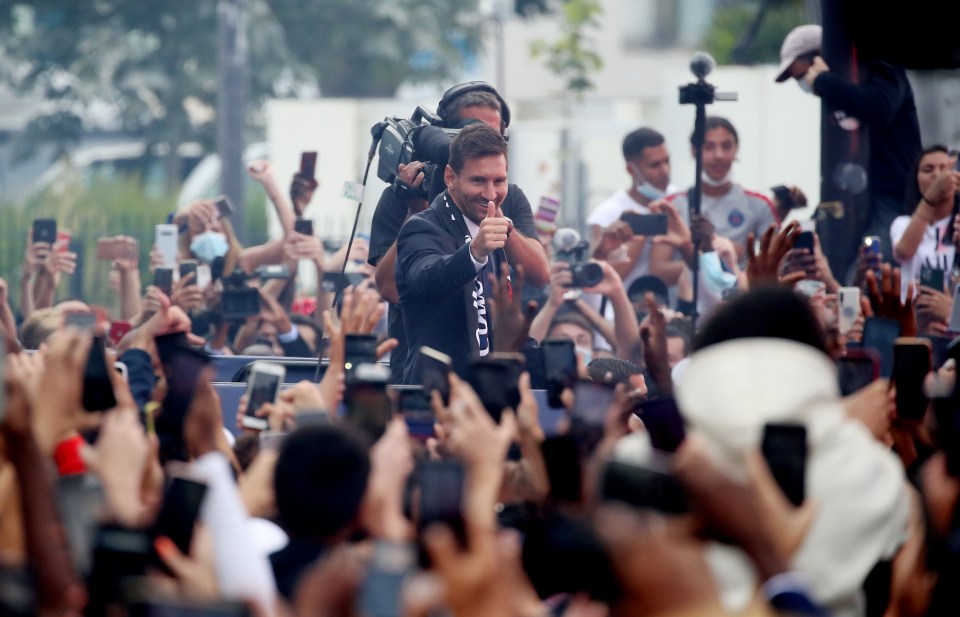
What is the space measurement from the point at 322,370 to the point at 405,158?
86cm

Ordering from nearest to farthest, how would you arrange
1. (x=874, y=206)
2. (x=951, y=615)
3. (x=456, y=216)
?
1. (x=951, y=615)
2. (x=456, y=216)
3. (x=874, y=206)

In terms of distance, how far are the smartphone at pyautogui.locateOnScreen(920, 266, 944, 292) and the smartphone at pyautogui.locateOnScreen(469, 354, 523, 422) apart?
3.32 metres

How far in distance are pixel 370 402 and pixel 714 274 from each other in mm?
4461

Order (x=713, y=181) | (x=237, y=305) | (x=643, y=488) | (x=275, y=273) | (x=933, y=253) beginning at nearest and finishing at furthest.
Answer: (x=643, y=488) < (x=933, y=253) < (x=237, y=305) < (x=713, y=181) < (x=275, y=273)

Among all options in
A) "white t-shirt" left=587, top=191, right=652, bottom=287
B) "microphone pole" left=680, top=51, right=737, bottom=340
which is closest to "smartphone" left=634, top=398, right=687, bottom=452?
"microphone pole" left=680, top=51, right=737, bottom=340

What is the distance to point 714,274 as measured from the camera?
784 cm

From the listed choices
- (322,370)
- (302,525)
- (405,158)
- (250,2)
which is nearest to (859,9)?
(405,158)

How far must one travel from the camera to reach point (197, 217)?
923 centimetres

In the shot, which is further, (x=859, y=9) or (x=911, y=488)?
(x=859, y=9)

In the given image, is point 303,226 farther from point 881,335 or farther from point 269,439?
point 269,439

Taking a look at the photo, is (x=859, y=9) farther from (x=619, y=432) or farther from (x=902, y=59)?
(x=619, y=432)

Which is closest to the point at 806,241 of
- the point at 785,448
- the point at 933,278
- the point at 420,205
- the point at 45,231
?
the point at 933,278

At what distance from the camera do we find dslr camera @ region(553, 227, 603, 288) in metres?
7.41

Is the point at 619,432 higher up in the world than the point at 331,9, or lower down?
lower down
